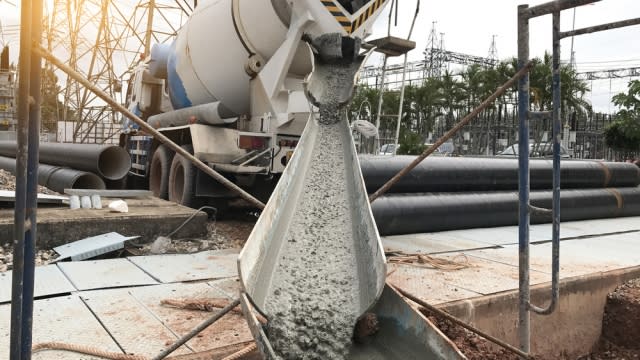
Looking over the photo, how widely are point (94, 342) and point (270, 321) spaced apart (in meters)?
0.98

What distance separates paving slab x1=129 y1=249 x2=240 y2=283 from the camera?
3.84 metres

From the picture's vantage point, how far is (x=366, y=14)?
5219mm

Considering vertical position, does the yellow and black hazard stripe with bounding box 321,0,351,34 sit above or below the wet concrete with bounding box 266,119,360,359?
above

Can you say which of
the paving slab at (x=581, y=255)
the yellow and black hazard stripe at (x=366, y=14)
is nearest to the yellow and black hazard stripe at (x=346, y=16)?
the yellow and black hazard stripe at (x=366, y=14)

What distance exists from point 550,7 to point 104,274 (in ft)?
11.1

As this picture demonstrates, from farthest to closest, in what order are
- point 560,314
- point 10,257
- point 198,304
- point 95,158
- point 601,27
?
point 95,158 → point 10,257 → point 560,314 → point 198,304 → point 601,27

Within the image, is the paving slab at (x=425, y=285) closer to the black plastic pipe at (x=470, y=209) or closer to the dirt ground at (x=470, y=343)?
the dirt ground at (x=470, y=343)

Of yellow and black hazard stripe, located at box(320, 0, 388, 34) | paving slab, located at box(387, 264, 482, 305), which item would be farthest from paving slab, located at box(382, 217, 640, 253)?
yellow and black hazard stripe, located at box(320, 0, 388, 34)

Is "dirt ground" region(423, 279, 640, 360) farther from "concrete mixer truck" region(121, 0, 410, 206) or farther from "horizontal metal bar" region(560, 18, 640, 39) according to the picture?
"concrete mixer truck" region(121, 0, 410, 206)

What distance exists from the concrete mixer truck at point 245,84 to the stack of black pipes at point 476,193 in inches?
45.9

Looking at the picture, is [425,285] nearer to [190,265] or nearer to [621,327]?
[621,327]

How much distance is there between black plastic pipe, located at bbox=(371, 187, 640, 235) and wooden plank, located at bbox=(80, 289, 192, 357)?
3.03 metres

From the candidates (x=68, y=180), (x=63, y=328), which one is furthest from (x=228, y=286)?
(x=68, y=180)

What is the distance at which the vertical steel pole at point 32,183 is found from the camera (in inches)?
64.1
